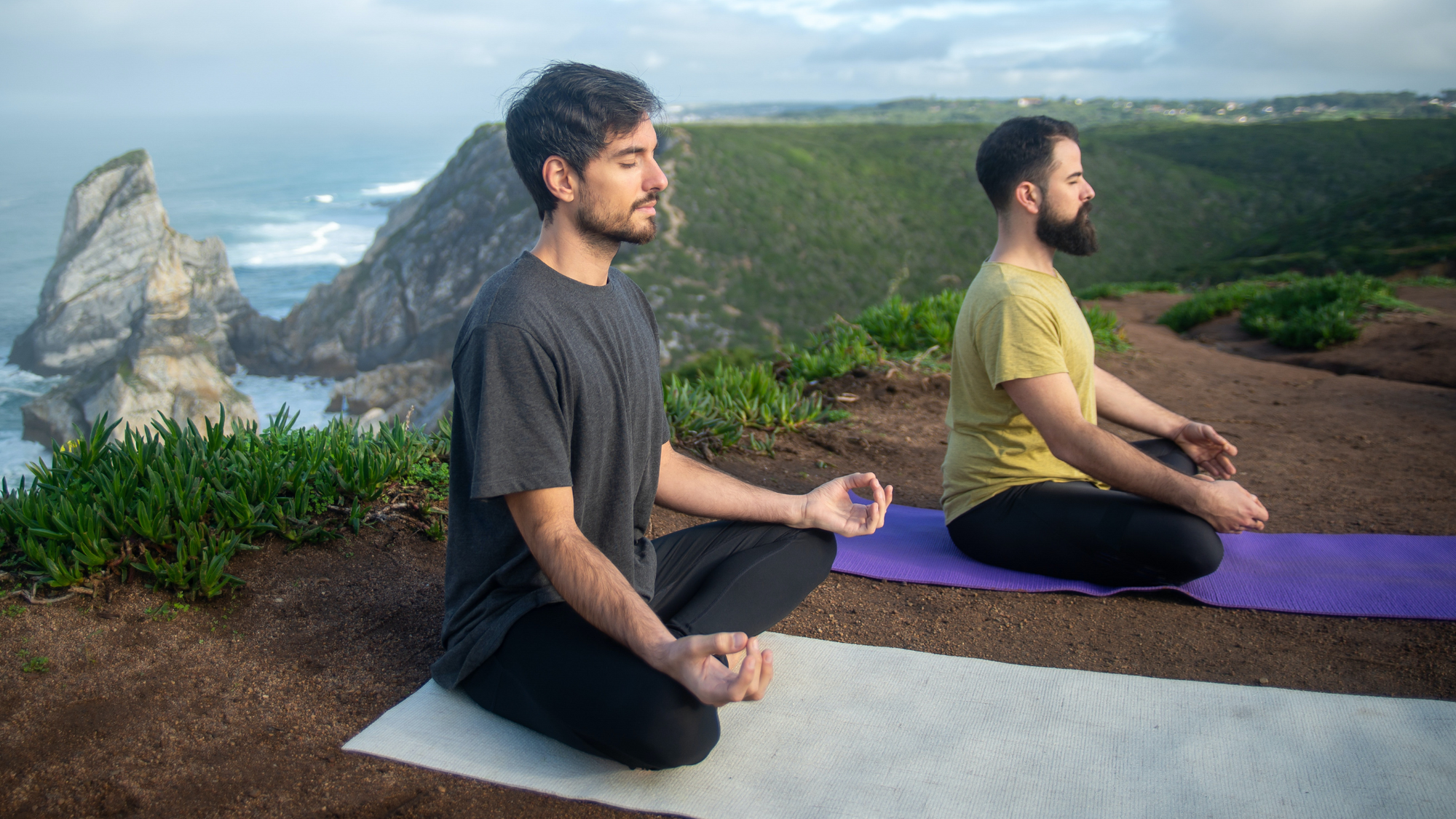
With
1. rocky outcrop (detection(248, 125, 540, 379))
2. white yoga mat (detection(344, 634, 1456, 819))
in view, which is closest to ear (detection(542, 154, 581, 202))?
white yoga mat (detection(344, 634, 1456, 819))

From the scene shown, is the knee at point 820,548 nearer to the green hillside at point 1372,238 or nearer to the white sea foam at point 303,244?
the green hillside at point 1372,238

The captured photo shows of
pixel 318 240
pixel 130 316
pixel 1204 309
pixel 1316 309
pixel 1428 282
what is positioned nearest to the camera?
pixel 1316 309

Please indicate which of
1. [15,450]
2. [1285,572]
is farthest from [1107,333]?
[15,450]

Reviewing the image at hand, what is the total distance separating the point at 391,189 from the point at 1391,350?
5420 inches

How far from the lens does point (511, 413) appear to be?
169 centimetres

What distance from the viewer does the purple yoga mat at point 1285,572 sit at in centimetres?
251

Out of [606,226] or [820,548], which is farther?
[820,548]

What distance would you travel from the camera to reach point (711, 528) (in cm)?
233

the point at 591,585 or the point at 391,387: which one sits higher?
the point at 591,585

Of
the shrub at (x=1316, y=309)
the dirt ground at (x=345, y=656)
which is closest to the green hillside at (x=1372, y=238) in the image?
the shrub at (x=1316, y=309)

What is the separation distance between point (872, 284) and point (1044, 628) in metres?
52.3

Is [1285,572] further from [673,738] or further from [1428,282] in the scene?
[1428,282]

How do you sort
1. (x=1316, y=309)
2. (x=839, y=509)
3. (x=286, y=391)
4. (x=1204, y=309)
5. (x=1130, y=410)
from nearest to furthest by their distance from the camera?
(x=839, y=509)
(x=1130, y=410)
(x=1316, y=309)
(x=1204, y=309)
(x=286, y=391)

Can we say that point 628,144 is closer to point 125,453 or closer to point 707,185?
point 125,453
